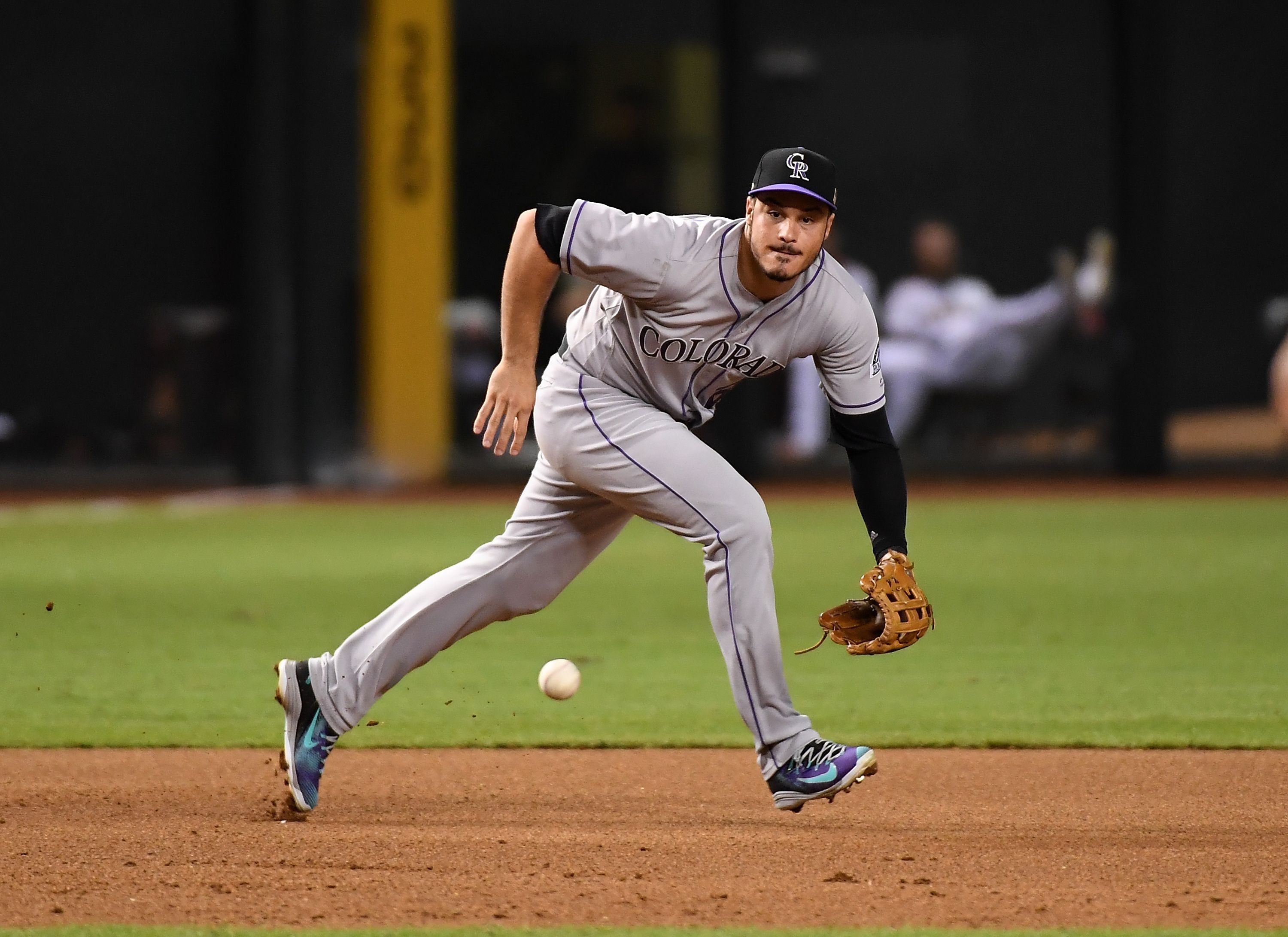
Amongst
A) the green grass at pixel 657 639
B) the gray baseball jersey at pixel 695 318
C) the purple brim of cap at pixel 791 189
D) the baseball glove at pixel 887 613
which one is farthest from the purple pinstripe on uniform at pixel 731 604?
the green grass at pixel 657 639

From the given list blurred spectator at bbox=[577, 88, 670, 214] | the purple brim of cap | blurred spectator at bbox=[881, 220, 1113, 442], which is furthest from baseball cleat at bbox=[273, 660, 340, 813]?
blurred spectator at bbox=[881, 220, 1113, 442]

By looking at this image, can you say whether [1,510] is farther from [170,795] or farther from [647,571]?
[170,795]

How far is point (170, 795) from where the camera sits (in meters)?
4.43

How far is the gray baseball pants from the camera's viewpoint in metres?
4.08

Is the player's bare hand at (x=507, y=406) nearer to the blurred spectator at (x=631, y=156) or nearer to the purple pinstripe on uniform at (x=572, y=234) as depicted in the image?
the purple pinstripe on uniform at (x=572, y=234)

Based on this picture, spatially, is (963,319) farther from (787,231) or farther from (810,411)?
(787,231)

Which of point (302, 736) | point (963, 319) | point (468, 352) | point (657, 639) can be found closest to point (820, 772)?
point (302, 736)

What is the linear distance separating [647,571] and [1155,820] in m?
5.00

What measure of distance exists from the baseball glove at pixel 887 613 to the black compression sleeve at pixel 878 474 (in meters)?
0.07

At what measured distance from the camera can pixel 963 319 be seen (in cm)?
1445

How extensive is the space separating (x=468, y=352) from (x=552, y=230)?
1031cm

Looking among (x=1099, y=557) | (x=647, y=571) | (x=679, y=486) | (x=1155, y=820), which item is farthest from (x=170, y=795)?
(x=1099, y=557)

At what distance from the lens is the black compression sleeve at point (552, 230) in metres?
4.04

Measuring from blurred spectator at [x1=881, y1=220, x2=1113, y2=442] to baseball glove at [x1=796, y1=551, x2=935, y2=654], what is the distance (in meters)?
10.2
